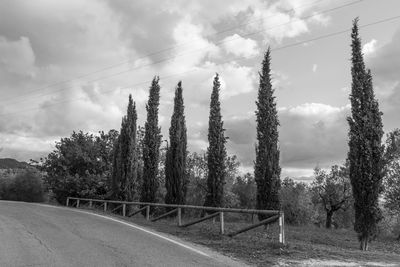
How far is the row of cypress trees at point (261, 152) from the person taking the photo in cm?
1764

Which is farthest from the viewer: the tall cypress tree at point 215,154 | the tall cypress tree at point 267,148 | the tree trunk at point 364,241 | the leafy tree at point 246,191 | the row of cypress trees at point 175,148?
the leafy tree at point 246,191

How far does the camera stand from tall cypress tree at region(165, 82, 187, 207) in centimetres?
2953

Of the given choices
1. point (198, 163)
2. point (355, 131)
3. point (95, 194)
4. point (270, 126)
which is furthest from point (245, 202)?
point (355, 131)

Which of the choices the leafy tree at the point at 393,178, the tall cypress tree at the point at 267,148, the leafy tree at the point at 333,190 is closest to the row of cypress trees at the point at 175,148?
the tall cypress tree at the point at 267,148

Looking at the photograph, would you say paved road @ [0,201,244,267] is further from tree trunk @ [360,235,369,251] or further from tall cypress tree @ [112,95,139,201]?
tall cypress tree @ [112,95,139,201]

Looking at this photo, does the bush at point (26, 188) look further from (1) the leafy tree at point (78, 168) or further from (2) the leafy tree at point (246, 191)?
(2) the leafy tree at point (246, 191)

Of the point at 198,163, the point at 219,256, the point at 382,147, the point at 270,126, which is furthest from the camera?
the point at 198,163

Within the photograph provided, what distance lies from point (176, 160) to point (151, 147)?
2581 millimetres

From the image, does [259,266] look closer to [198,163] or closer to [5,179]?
[198,163]

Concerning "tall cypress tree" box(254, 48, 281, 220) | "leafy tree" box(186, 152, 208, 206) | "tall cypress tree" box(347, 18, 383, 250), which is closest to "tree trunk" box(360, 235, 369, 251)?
"tall cypress tree" box(347, 18, 383, 250)

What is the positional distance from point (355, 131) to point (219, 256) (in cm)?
1074

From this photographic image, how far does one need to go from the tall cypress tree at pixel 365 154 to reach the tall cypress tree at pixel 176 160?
14127 mm

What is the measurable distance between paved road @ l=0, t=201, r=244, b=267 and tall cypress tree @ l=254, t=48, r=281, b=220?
A: 37.2 ft

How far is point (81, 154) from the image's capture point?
39.2 m
